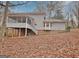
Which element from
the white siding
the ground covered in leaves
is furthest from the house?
the ground covered in leaves

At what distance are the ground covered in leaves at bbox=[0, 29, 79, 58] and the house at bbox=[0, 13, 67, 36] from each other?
0.10 m

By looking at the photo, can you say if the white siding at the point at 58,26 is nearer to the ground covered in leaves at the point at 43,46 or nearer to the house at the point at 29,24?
the house at the point at 29,24

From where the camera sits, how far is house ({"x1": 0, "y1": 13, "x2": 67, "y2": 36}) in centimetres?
489

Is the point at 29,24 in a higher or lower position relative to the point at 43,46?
higher

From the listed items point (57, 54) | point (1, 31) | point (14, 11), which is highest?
point (14, 11)

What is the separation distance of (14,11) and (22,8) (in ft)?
0.48

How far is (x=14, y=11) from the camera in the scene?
16.2 feet

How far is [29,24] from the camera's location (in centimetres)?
492

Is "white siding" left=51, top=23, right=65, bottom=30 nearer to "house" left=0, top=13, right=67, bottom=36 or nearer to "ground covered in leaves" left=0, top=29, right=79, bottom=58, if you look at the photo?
"house" left=0, top=13, right=67, bottom=36

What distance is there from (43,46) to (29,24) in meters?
0.44

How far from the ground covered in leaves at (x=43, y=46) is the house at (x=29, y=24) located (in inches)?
4.0

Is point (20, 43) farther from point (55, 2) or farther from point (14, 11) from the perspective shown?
point (55, 2)

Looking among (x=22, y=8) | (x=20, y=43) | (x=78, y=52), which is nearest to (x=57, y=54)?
(x=78, y=52)

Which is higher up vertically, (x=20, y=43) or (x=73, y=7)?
(x=73, y=7)
